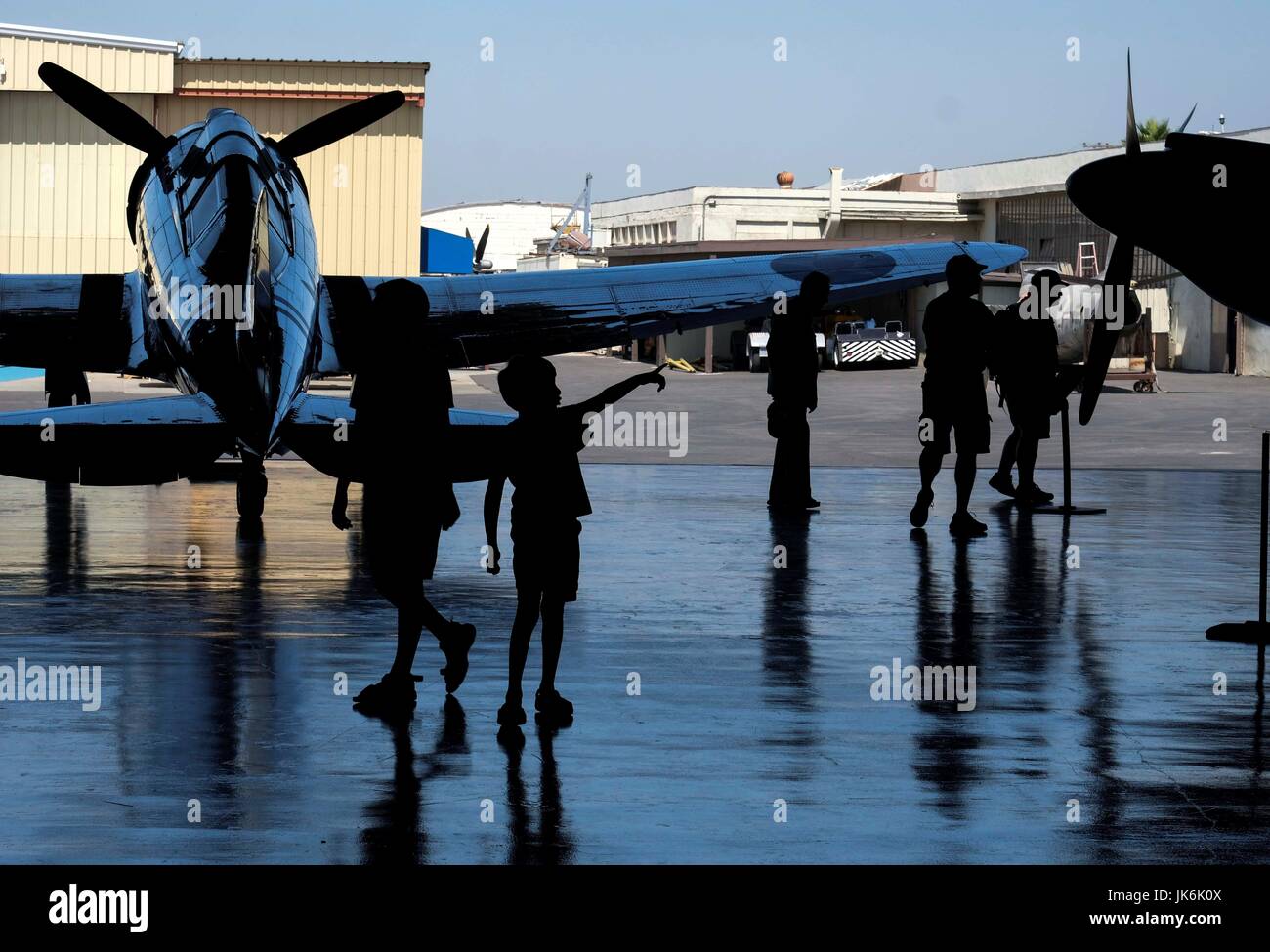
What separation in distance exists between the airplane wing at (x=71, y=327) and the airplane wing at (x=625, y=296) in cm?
201

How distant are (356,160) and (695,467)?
909 inches

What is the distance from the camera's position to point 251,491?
12891 millimetres

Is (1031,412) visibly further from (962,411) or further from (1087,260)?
(1087,260)

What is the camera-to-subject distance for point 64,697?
7.04 m

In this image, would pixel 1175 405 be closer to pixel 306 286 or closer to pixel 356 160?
pixel 356 160

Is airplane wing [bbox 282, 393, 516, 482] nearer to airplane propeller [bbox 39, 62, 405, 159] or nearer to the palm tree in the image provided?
airplane propeller [bbox 39, 62, 405, 159]

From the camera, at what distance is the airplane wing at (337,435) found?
1072 centimetres

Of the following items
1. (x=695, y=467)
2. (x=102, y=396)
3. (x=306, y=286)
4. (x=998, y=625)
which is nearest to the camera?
(x=998, y=625)

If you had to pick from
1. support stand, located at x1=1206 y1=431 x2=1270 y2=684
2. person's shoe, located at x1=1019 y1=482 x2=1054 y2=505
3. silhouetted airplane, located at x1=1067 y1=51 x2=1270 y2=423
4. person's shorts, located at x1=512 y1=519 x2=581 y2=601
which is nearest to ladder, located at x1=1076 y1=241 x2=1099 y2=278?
person's shoe, located at x1=1019 y1=482 x2=1054 y2=505

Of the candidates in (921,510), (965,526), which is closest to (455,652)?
(965,526)

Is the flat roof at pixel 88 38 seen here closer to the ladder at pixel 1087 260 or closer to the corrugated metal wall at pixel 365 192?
the corrugated metal wall at pixel 365 192

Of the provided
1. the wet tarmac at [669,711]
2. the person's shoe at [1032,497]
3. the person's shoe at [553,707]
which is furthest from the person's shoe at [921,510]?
the person's shoe at [553,707]
